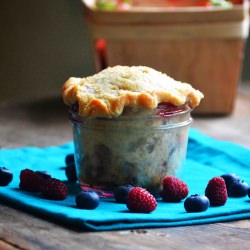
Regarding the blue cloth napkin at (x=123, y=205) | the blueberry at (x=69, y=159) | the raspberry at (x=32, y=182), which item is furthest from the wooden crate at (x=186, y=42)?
the raspberry at (x=32, y=182)

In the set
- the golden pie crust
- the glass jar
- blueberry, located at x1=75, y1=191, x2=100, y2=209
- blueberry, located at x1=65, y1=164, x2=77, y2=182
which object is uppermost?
the golden pie crust

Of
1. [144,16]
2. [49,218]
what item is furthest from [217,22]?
[49,218]

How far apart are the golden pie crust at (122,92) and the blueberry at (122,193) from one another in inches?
5.6

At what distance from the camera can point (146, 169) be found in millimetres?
1454

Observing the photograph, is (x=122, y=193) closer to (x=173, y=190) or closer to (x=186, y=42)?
(x=173, y=190)

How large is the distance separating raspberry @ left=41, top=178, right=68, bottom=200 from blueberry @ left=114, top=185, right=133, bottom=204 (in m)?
0.10

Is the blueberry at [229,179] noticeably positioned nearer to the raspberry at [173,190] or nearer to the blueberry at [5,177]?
the raspberry at [173,190]

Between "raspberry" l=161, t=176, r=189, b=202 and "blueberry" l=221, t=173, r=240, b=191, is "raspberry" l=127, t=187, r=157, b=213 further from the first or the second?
"blueberry" l=221, t=173, r=240, b=191

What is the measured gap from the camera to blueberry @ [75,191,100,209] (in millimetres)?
1348

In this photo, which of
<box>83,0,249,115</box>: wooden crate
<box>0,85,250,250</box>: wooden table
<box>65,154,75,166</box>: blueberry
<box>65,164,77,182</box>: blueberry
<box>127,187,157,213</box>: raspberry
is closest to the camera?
<box>0,85,250,250</box>: wooden table

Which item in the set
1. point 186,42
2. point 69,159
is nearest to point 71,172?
point 69,159

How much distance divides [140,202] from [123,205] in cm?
7

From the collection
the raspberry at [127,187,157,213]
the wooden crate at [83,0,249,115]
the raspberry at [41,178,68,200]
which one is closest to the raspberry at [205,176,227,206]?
the raspberry at [127,187,157,213]

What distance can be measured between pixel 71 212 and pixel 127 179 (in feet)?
0.62
